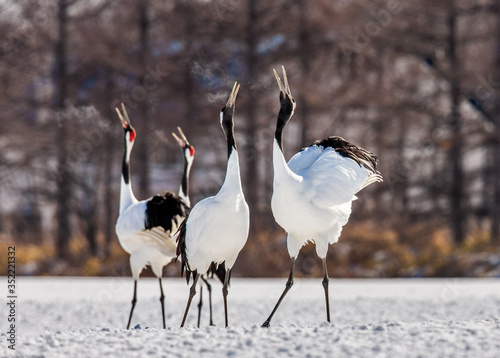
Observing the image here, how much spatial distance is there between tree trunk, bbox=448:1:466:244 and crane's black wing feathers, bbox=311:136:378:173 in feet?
36.2

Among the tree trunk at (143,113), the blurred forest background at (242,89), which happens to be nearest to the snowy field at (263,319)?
the blurred forest background at (242,89)

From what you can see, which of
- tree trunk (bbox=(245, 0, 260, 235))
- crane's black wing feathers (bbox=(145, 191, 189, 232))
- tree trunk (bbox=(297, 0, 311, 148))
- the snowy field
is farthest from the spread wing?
tree trunk (bbox=(297, 0, 311, 148))

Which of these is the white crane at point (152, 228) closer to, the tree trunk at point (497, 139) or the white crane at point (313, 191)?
the white crane at point (313, 191)

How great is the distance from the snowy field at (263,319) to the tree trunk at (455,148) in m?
5.47

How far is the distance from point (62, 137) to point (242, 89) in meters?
4.42

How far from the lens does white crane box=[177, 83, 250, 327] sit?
6.08m

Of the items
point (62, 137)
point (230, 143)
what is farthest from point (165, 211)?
point (62, 137)

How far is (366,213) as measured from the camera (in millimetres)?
19156

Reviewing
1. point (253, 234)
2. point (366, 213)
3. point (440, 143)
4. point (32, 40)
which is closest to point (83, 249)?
point (253, 234)

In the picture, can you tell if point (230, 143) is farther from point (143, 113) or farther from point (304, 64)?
point (304, 64)

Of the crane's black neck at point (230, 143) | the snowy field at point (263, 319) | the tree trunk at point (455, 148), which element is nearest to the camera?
the snowy field at point (263, 319)

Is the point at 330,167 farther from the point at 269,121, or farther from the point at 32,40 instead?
the point at 32,40

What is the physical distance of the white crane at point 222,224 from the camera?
20.0 feet

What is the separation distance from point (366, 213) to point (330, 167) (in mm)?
13089
